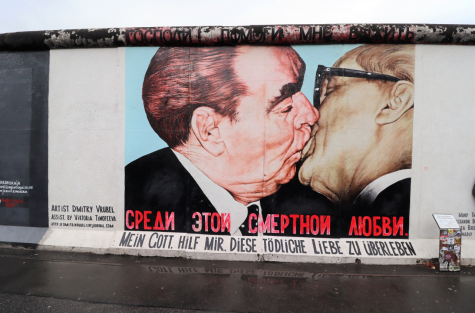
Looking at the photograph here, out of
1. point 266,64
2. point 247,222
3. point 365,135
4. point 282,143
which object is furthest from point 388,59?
point 247,222

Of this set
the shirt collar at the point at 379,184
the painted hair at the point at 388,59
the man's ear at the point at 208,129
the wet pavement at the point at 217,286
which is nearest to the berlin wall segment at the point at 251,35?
the painted hair at the point at 388,59

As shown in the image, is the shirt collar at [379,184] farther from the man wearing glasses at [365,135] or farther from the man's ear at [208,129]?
the man's ear at [208,129]

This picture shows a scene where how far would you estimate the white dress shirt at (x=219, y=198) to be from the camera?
5.61 meters

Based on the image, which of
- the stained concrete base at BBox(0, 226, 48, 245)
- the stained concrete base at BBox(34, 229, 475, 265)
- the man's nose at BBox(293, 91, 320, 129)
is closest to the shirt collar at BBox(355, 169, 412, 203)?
the stained concrete base at BBox(34, 229, 475, 265)

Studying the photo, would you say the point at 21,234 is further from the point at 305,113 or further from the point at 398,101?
the point at 398,101

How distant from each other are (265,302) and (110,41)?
21.2 ft

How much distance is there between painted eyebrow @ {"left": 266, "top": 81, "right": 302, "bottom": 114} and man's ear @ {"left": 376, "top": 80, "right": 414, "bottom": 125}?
2.01 meters

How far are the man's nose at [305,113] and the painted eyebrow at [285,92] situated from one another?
231 mm

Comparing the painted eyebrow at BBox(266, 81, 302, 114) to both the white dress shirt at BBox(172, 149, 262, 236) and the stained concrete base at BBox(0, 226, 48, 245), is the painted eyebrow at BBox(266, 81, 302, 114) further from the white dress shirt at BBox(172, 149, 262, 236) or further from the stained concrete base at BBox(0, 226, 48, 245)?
the stained concrete base at BBox(0, 226, 48, 245)

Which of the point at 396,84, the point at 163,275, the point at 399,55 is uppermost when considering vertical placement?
the point at 399,55

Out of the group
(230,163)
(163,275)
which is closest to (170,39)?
(230,163)

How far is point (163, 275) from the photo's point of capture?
15.0ft

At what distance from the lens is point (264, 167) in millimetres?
5621

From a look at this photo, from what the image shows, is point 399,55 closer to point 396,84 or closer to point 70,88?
point 396,84
